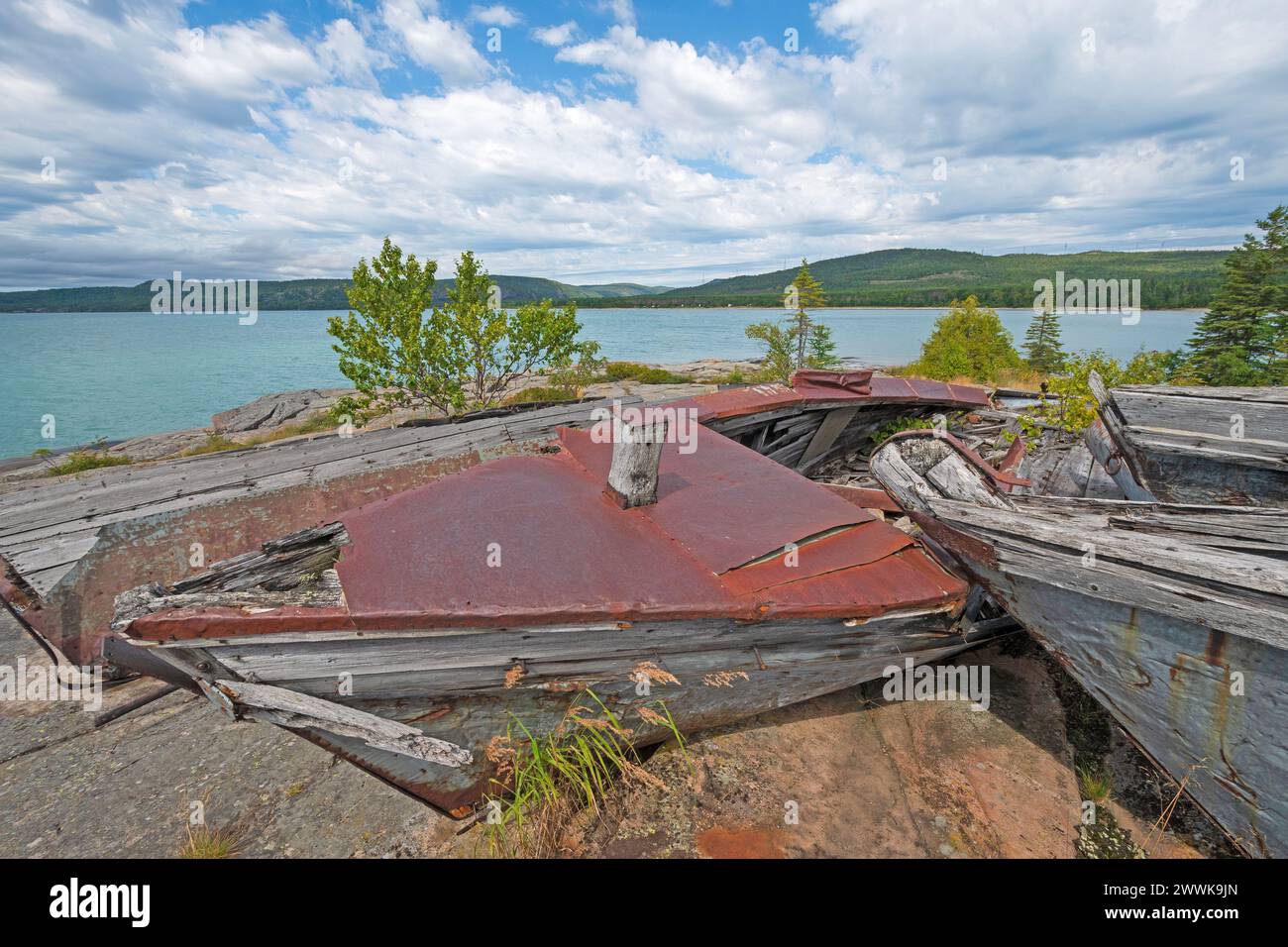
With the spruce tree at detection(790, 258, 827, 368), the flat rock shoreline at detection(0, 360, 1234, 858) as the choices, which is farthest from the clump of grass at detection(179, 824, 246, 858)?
the spruce tree at detection(790, 258, 827, 368)

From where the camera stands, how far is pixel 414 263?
33.4ft

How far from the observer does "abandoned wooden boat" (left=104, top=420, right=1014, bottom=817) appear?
2080 mm

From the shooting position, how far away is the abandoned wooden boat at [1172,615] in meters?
2.02

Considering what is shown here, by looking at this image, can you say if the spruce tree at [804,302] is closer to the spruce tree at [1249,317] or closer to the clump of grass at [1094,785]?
the spruce tree at [1249,317]

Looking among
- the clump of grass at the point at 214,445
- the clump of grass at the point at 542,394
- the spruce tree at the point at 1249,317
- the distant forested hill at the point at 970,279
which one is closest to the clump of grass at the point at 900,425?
the clump of grass at the point at 542,394

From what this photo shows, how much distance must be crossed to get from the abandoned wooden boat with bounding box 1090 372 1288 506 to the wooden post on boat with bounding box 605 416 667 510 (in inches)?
123

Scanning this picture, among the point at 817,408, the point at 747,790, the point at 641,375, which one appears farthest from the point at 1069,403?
the point at 641,375

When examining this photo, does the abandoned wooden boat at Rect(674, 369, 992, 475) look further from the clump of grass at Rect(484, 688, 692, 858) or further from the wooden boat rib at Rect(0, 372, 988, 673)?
the clump of grass at Rect(484, 688, 692, 858)

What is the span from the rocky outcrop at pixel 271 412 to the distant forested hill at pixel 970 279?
241ft

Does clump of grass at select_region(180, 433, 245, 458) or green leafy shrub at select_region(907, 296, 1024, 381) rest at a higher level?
green leafy shrub at select_region(907, 296, 1024, 381)

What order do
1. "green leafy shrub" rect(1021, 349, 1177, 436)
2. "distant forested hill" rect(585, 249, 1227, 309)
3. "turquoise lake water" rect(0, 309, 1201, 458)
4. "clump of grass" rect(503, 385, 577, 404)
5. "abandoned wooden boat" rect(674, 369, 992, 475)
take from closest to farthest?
"green leafy shrub" rect(1021, 349, 1177, 436) → "abandoned wooden boat" rect(674, 369, 992, 475) → "clump of grass" rect(503, 385, 577, 404) → "turquoise lake water" rect(0, 309, 1201, 458) → "distant forested hill" rect(585, 249, 1227, 309)

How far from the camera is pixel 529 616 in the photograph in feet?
7.06

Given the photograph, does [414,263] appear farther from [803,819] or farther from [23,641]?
[803,819]
